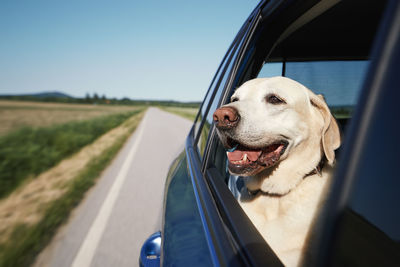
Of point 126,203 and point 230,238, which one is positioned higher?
point 230,238

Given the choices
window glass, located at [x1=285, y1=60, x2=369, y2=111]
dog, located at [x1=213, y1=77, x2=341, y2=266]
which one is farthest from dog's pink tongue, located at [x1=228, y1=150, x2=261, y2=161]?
window glass, located at [x1=285, y1=60, x2=369, y2=111]

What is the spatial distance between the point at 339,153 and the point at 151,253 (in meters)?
1.50

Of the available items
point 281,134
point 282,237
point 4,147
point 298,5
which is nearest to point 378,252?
point 282,237

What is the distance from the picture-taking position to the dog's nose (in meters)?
1.67

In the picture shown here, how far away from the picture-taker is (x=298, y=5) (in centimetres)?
191

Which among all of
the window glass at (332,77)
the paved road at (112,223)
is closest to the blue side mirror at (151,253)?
the paved road at (112,223)

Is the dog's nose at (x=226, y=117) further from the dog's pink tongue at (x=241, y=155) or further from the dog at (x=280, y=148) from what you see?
the dog's pink tongue at (x=241, y=155)

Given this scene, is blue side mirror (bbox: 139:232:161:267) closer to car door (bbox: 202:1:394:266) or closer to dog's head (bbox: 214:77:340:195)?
car door (bbox: 202:1:394:266)

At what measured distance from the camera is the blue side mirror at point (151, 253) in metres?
1.83

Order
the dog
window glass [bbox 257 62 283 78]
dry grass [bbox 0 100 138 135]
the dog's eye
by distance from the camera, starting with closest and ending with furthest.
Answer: the dog, the dog's eye, window glass [bbox 257 62 283 78], dry grass [bbox 0 100 138 135]

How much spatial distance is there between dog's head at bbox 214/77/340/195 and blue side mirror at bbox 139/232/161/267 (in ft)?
2.90

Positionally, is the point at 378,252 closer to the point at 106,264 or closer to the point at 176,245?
the point at 176,245

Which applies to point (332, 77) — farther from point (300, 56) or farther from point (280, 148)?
point (280, 148)

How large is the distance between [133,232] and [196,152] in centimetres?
196
